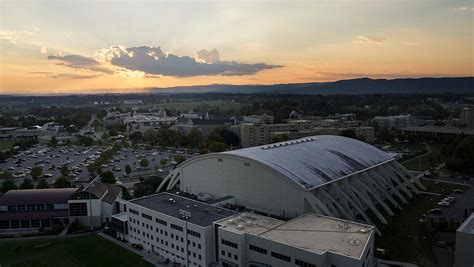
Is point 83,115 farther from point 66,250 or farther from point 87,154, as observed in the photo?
point 66,250

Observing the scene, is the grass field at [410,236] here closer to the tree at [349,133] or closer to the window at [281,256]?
the window at [281,256]

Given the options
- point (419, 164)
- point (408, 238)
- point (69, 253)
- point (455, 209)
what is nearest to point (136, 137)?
point (419, 164)

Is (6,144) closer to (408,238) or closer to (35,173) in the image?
(35,173)

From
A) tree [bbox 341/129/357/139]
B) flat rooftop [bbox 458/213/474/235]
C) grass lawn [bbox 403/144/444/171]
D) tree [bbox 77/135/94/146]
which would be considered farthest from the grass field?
tree [bbox 77/135/94/146]

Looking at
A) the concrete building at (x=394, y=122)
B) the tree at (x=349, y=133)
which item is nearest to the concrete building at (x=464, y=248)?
the tree at (x=349, y=133)

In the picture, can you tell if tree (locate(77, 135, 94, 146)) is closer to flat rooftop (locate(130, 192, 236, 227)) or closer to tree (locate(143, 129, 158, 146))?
tree (locate(143, 129, 158, 146))
